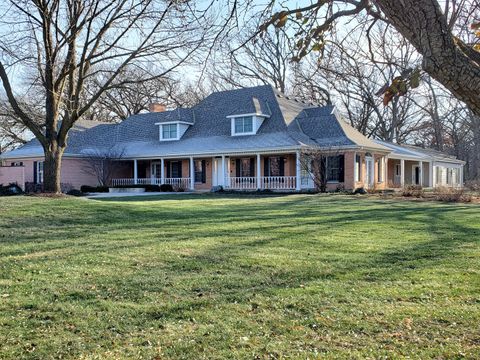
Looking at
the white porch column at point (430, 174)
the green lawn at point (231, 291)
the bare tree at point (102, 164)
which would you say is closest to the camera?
the green lawn at point (231, 291)

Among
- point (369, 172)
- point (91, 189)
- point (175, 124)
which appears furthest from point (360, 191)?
point (91, 189)

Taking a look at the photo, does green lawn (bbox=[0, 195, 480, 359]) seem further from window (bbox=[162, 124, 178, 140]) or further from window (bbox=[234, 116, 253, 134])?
window (bbox=[162, 124, 178, 140])

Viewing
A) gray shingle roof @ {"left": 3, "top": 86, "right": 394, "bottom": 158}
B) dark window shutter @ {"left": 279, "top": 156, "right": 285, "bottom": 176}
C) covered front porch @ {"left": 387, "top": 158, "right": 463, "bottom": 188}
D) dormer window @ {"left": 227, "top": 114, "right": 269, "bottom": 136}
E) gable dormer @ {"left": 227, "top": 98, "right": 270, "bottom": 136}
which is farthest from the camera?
covered front porch @ {"left": 387, "top": 158, "right": 463, "bottom": 188}

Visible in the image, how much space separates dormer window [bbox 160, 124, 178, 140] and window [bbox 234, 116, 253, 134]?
4.98 m

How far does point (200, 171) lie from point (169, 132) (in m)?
3.95

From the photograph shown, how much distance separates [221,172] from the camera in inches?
1267

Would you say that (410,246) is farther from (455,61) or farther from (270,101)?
(270,101)

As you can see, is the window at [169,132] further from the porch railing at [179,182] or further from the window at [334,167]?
the window at [334,167]

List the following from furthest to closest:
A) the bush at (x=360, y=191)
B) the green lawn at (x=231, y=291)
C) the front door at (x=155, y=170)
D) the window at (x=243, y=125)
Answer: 1. the front door at (x=155, y=170)
2. the window at (x=243, y=125)
3. the bush at (x=360, y=191)
4. the green lawn at (x=231, y=291)

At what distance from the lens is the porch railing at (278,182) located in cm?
2917

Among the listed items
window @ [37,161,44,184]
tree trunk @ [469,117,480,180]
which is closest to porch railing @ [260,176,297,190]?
window @ [37,161,44,184]

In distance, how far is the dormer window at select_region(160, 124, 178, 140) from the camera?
114 feet

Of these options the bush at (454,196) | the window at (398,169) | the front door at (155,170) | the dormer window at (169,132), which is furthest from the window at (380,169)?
the front door at (155,170)

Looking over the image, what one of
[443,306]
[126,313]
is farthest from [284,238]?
[126,313]
